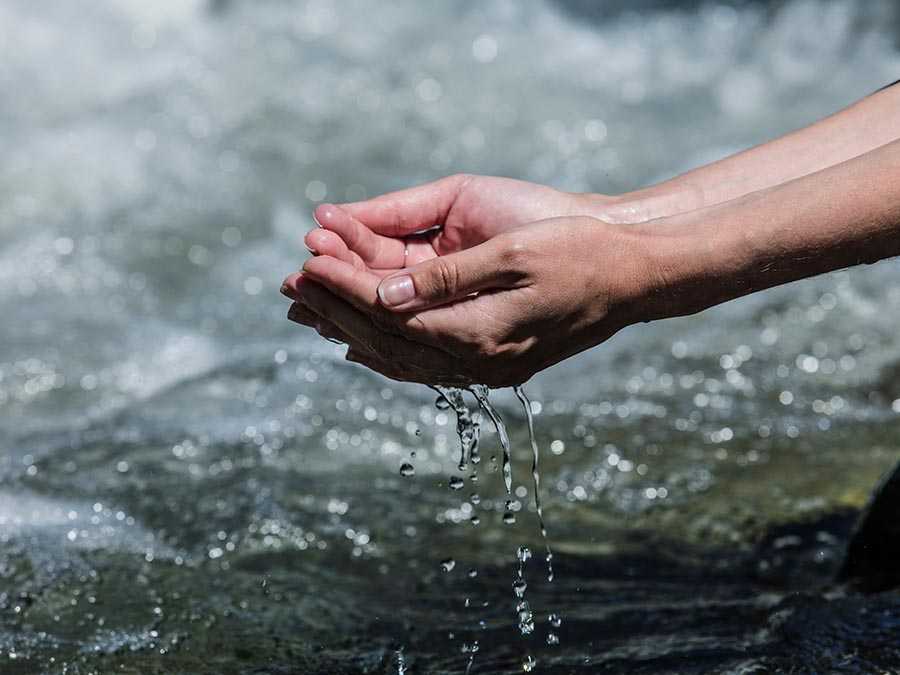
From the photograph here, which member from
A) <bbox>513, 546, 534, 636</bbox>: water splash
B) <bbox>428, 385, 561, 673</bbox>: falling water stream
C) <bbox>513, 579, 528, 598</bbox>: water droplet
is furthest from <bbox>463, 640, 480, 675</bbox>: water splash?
<bbox>513, 579, 528, 598</bbox>: water droplet

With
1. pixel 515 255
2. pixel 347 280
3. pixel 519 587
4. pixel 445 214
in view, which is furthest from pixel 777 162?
pixel 519 587

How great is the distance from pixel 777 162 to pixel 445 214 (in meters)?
0.77

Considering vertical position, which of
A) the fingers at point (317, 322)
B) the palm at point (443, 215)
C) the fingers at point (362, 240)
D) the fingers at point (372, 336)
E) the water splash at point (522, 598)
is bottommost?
the water splash at point (522, 598)

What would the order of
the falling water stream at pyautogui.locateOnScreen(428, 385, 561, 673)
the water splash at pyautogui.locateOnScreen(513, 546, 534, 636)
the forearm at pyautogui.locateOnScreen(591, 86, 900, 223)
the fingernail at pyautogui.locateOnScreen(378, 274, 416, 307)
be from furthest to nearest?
the water splash at pyautogui.locateOnScreen(513, 546, 534, 636) < the forearm at pyautogui.locateOnScreen(591, 86, 900, 223) < the falling water stream at pyautogui.locateOnScreen(428, 385, 561, 673) < the fingernail at pyautogui.locateOnScreen(378, 274, 416, 307)

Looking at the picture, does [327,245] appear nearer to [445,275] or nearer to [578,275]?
[445,275]

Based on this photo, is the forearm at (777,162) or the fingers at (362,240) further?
the forearm at (777,162)

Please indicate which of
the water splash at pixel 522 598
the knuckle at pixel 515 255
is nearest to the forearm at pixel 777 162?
the knuckle at pixel 515 255

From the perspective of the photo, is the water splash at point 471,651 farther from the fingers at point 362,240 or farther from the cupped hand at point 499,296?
the fingers at point 362,240

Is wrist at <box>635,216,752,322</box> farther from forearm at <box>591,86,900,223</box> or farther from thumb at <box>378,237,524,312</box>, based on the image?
forearm at <box>591,86,900,223</box>

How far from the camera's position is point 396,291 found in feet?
6.80

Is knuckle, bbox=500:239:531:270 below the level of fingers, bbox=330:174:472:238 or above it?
below

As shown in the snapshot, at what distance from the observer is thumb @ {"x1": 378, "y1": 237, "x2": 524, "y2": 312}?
208 centimetres

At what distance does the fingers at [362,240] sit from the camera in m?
2.41

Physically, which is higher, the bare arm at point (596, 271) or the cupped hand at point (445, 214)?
the cupped hand at point (445, 214)
